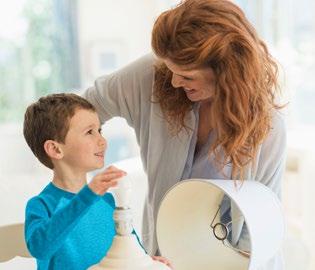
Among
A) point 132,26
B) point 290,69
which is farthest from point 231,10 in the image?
point 132,26

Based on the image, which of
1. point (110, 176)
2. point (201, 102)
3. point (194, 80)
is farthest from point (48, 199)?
point (201, 102)

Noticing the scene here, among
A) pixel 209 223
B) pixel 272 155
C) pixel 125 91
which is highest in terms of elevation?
pixel 125 91

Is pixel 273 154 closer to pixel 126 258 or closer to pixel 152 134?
pixel 152 134

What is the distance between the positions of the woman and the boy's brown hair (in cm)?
19

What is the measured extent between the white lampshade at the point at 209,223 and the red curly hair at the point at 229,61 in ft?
0.25

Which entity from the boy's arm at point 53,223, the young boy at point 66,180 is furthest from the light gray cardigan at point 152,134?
the boy's arm at point 53,223

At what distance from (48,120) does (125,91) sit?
0.31 metres

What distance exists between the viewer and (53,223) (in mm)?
869

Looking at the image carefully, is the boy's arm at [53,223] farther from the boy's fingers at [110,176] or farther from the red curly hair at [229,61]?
the red curly hair at [229,61]

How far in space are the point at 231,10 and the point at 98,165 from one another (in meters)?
0.35

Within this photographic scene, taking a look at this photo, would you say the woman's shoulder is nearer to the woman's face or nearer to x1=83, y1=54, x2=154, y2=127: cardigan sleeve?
the woman's face

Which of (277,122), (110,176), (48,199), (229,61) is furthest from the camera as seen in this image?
(277,122)

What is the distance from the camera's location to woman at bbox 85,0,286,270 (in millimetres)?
1065

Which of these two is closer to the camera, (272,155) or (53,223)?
(53,223)
